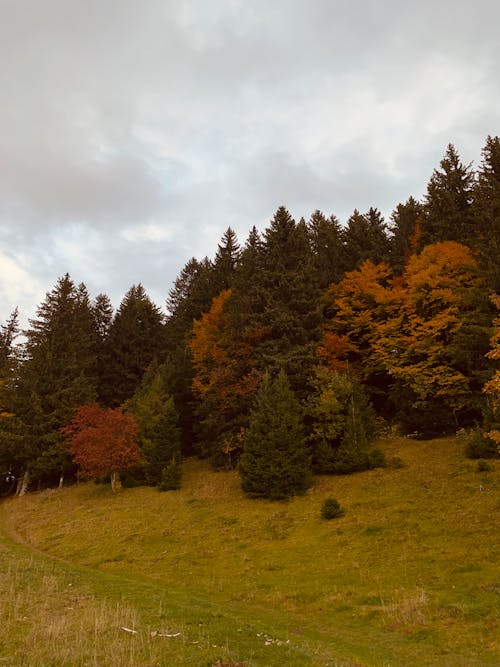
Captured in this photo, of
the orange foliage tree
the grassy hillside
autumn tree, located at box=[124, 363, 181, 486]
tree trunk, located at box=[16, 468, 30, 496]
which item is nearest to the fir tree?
the grassy hillside

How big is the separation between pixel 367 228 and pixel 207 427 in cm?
3605

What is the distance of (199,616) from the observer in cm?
1372

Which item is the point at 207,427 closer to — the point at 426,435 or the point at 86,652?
the point at 426,435

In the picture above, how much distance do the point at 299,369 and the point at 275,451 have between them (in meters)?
8.77

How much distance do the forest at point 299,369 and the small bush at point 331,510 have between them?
16.5 feet

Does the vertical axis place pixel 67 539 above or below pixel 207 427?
below

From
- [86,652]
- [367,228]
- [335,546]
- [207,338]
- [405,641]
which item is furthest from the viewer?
[367,228]

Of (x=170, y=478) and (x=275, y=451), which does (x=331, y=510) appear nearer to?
(x=275, y=451)

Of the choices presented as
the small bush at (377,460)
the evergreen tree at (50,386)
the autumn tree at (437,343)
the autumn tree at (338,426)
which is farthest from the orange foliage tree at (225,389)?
the evergreen tree at (50,386)

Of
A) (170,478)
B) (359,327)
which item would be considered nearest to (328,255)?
(359,327)

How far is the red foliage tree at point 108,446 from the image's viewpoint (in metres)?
38.5

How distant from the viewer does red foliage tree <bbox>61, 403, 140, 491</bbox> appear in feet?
126

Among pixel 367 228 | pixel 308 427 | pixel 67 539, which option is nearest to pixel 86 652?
pixel 67 539

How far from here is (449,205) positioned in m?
48.3
